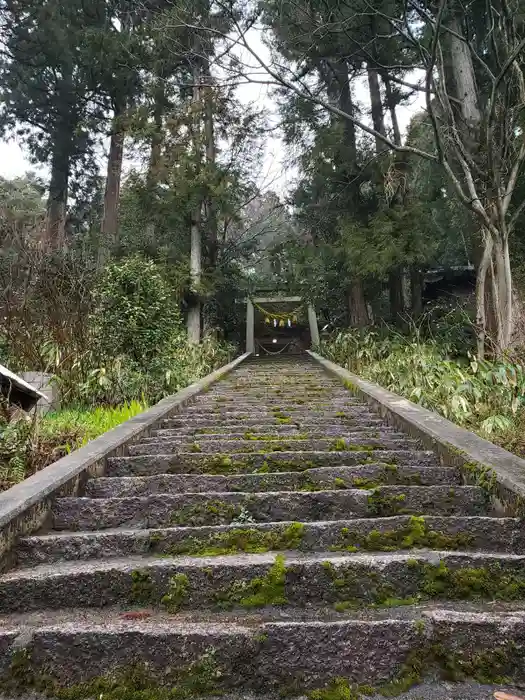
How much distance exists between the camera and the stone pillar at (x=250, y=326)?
1588 centimetres

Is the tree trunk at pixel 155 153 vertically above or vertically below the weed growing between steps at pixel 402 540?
above

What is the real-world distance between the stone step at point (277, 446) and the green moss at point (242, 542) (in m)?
1.12

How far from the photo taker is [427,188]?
1270 cm

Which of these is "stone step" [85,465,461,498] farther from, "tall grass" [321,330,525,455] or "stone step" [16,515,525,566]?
"tall grass" [321,330,525,455]

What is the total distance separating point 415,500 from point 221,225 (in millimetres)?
15268

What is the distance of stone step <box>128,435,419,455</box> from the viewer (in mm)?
3371

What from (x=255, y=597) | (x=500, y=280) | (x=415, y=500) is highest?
(x=500, y=280)

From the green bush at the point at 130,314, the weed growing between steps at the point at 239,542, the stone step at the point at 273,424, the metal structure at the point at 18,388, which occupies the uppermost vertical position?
the green bush at the point at 130,314

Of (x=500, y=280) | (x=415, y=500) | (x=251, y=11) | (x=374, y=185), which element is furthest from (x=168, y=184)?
(x=415, y=500)

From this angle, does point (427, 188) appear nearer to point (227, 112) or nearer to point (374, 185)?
point (374, 185)

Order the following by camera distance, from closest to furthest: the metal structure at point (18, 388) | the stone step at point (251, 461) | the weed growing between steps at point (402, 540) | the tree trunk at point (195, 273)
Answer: the weed growing between steps at point (402, 540) → the metal structure at point (18, 388) → the stone step at point (251, 461) → the tree trunk at point (195, 273)

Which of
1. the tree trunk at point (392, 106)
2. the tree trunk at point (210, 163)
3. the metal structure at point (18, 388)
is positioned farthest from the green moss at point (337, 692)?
the tree trunk at point (392, 106)

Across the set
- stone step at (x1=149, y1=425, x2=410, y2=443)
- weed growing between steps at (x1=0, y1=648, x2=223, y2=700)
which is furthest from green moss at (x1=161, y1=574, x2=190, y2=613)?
stone step at (x1=149, y1=425, x2=410, y2=443)

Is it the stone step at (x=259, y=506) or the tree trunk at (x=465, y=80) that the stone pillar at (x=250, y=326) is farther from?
the stone step at (x=259, y=506)
